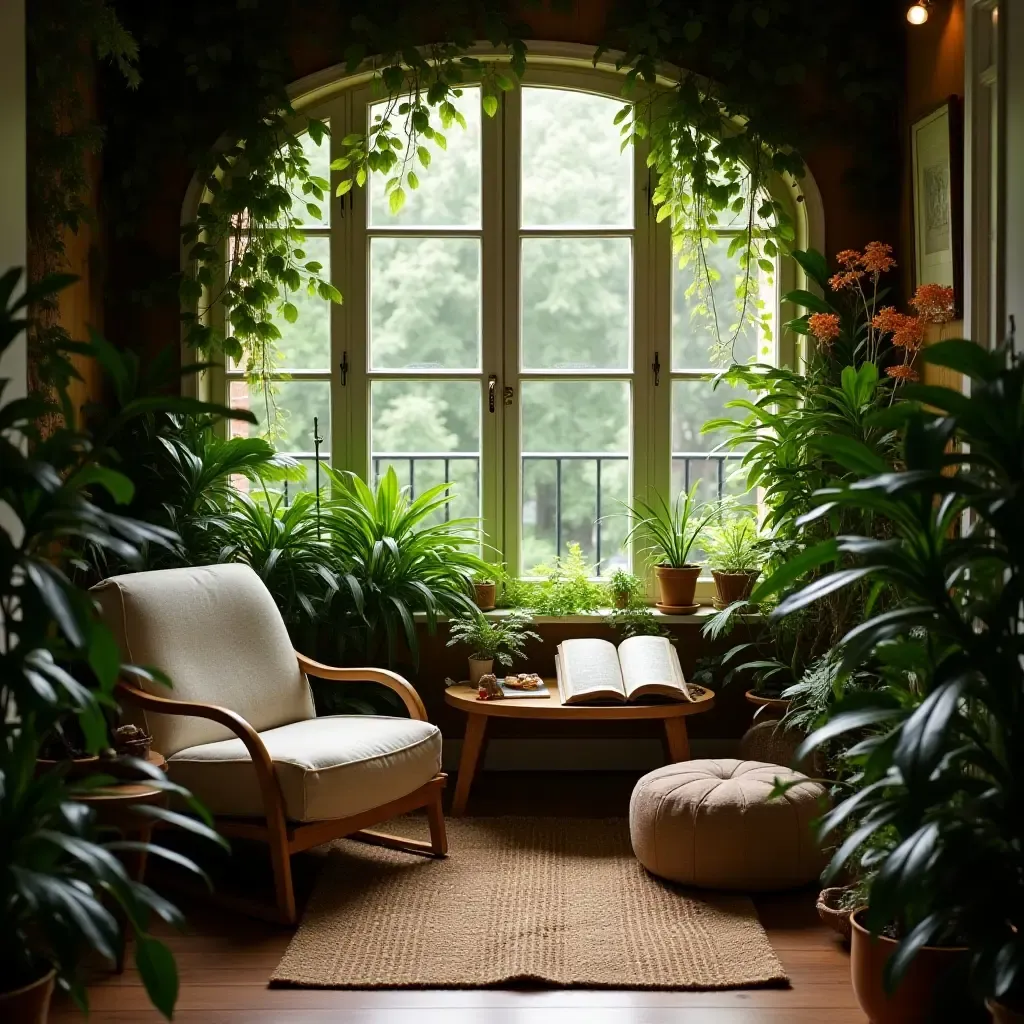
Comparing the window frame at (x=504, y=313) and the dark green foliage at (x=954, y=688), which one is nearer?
the dark green foliage at (x=954, y=688)

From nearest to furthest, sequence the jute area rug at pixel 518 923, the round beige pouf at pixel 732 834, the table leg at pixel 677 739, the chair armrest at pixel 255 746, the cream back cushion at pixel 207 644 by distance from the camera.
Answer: the jute area rug at pixel 518 923 < the chair armrest at pixel 255 746 < the round beige pouf at pixel 732 834 < the cream back cushion at pixel 207 644 < the table leg at pixel 677 739

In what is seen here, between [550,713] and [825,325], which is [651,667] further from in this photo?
[825,325]

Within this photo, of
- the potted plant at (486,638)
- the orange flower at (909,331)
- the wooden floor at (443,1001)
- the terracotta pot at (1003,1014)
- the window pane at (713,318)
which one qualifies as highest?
the window pane at (713,318)

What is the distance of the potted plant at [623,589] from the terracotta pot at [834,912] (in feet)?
5.49

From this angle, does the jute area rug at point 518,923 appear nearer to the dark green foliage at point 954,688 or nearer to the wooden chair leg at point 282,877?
the wooden chair leg at point 282,877

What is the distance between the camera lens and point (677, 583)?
489cm

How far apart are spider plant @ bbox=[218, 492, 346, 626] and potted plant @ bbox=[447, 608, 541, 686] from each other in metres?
0.41

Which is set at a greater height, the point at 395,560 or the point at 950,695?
the point at 395,560

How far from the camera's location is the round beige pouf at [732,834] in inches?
142

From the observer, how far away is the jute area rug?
10.2 ft

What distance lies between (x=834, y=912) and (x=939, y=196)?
2.39m

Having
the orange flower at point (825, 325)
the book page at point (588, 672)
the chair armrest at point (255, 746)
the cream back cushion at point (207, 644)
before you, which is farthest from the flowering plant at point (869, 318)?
the chair armrest at point (255, 746)

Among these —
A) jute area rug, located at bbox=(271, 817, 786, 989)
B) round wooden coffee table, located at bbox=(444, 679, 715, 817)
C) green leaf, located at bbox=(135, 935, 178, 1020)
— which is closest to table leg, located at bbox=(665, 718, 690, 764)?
round wooden coffee table, located at bbox=(444, 679, 715, 817)

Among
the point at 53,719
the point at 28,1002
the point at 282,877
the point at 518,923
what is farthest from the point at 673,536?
the point at 28,1002
